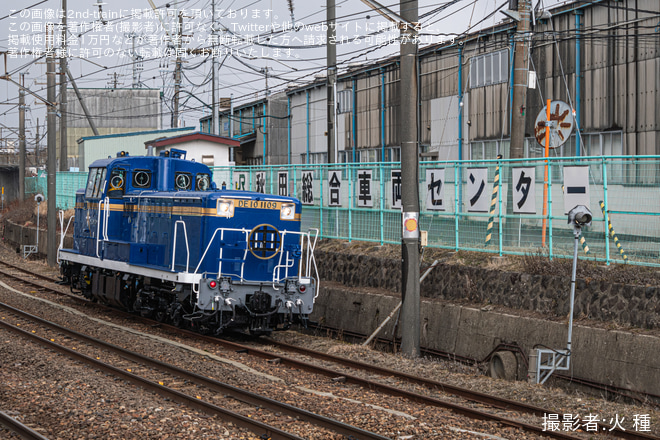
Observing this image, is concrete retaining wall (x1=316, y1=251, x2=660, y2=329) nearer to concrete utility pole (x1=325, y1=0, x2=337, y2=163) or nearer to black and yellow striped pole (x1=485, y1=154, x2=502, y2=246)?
black and yellow striped pole (x1=485, y1=154, x2=502, y2=246)

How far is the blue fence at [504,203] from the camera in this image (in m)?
11.1

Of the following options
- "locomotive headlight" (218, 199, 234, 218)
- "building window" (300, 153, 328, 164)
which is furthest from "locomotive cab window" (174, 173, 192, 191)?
"building window" (300, 153, 328, 164)

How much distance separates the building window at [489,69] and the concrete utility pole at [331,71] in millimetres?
6317

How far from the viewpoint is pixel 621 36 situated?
18.6m

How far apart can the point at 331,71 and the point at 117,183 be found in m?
7.08

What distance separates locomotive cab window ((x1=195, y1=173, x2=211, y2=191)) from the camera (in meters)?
14.9

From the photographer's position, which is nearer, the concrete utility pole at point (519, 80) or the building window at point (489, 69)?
the concrete utility pole at point (519, 80)

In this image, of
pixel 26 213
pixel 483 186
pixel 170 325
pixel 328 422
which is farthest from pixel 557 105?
pixel 26 213

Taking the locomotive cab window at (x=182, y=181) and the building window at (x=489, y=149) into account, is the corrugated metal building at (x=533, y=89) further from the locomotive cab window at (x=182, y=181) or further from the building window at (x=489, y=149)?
the locomotive cab window at (x=182, y=181)

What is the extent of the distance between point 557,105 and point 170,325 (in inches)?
333

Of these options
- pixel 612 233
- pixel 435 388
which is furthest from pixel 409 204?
pixel 435 388

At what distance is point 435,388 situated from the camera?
30.8 feet

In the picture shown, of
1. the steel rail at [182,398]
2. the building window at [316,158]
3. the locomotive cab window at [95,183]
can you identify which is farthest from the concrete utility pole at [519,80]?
the building window at [316,158]

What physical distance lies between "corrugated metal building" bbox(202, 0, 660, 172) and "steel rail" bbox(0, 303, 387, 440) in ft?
21.8
